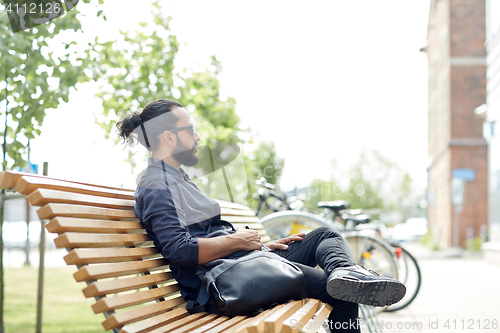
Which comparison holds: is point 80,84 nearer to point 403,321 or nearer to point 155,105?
point 155,105

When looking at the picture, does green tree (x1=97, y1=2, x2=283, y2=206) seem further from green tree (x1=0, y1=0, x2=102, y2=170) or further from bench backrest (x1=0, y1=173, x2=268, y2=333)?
bench backrest (x1=0, y1=173, x2=268, y2=333)

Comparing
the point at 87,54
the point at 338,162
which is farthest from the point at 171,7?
the point at 338,162

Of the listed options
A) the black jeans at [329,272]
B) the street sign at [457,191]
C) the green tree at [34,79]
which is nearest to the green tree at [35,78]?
the green tree at [34,79]

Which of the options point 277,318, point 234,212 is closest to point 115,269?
point 277,318

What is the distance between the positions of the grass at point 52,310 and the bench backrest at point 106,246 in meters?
2.54

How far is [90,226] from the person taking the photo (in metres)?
2.10

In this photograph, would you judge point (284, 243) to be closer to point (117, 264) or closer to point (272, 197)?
point (117, 264)

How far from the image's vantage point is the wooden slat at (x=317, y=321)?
1.97 metres

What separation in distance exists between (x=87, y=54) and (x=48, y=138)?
0.80 m

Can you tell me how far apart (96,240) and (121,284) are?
212 millimetres

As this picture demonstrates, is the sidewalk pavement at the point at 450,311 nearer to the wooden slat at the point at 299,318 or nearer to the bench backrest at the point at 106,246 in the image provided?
the wooden slat at the point at 299,318

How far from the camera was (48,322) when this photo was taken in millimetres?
5230

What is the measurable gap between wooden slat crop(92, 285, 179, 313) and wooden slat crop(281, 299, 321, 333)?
0.65m

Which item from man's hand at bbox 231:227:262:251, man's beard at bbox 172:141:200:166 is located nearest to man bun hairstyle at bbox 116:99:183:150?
man's beard at bbox 172:141:200:166
